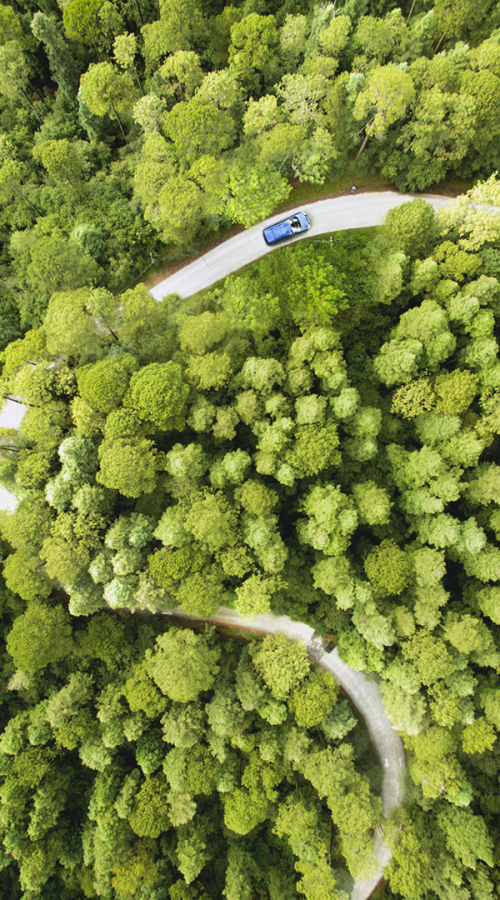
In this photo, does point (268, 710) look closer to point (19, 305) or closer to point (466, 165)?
point (19, 305)

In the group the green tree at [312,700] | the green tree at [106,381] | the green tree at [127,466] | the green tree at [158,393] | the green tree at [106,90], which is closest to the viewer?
the green tree at [127,466]

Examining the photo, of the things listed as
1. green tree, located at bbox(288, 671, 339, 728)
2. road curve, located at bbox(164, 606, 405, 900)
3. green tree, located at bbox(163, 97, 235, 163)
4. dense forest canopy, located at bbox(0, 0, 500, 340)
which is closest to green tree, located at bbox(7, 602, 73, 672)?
road curve, located at bbox(164, 606, 405, 900)

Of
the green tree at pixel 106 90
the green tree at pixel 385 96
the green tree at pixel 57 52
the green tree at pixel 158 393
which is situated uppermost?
the green tree at pixel 57 52

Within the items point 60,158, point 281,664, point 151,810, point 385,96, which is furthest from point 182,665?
point 385,96

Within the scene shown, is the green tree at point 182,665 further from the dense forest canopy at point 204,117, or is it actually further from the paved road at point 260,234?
the paved road at point 260,234

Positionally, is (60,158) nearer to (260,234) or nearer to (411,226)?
(260,234)

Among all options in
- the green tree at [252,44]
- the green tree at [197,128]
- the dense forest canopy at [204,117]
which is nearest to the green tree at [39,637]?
the dense forest canopy at [204,117]

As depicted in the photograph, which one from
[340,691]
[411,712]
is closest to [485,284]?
[411,712]
